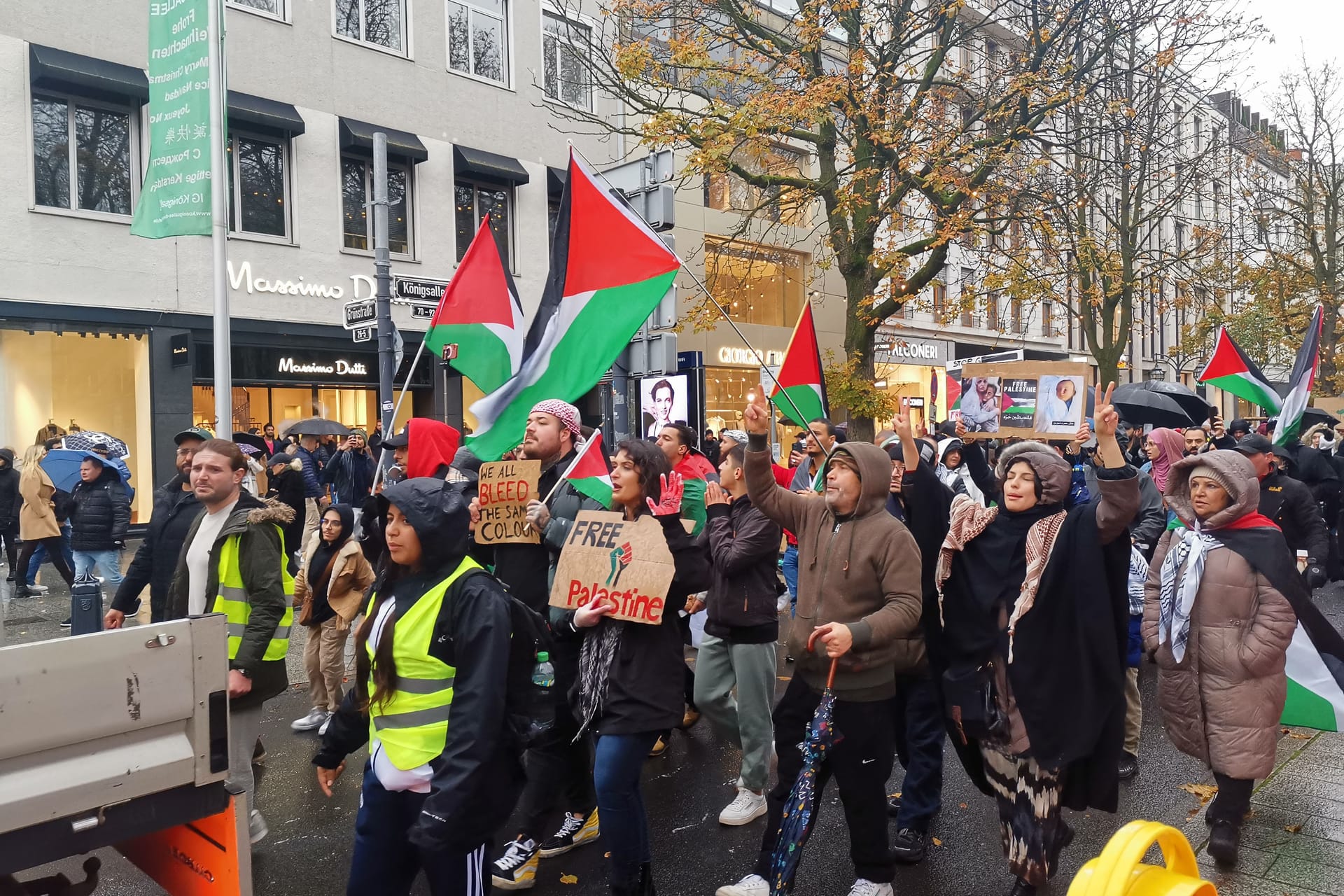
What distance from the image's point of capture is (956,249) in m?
34.5

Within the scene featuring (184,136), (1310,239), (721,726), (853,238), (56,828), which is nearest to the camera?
(56,828)

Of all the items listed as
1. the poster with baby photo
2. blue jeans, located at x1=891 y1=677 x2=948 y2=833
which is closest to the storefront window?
the poster with baby photo

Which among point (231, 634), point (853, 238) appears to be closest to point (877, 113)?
point (853, 238)

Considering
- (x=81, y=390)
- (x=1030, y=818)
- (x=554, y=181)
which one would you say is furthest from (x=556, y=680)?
(x=554, y=181)

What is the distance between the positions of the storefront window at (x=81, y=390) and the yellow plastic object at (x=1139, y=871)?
17264 mm

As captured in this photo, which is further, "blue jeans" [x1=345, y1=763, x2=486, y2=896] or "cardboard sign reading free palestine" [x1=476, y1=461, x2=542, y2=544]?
"cardboard sign reading free palestine" [x1=476, y1=461, x2=542, y2=544]

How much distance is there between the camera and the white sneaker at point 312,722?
21.0 feet

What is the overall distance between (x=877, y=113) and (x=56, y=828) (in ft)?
46.1

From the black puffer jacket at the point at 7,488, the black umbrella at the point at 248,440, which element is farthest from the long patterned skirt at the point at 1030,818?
the black puffer jacket at the point at 7,488

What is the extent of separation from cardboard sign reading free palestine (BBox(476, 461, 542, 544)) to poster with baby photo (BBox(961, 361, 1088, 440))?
161 inches

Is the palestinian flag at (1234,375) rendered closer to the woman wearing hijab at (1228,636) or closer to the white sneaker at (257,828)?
the woman wearing hijab at (1228,636)

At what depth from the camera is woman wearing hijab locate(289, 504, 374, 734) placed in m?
6.27

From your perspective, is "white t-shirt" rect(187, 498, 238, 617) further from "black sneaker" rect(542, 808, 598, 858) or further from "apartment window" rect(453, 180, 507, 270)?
"apartment window" rect(453, 180, 507, 270)

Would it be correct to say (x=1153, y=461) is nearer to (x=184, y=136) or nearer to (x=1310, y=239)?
(x=184, y=136)
